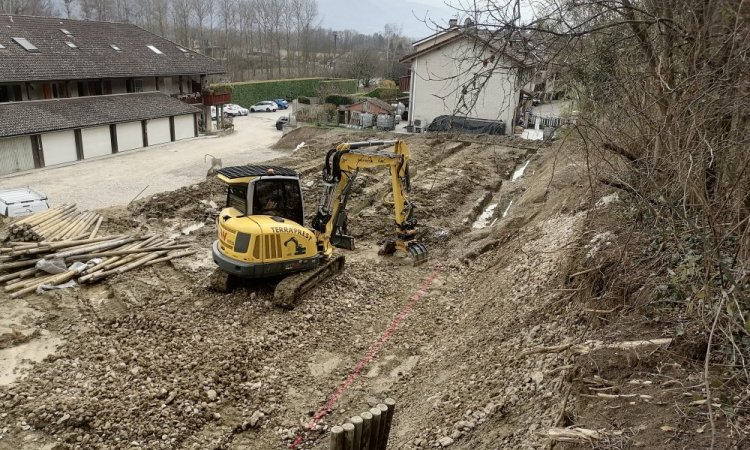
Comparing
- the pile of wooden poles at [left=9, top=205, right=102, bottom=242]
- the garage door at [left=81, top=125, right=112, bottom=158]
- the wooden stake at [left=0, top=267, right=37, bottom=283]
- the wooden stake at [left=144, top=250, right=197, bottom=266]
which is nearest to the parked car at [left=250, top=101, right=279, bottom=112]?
the garage door at [left=81, top=125, right=112, bottom=158]

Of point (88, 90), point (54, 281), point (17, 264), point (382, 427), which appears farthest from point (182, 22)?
point (382, 427)

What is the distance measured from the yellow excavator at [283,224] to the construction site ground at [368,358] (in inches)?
18.8

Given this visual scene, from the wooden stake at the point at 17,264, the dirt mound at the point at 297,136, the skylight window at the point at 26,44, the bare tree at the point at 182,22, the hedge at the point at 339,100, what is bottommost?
the wooden stake at the point at 17,264

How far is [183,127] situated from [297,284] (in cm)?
2766

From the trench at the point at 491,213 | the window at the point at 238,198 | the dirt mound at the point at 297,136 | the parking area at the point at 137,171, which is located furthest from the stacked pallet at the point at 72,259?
the dirt mound at the point at 297,136

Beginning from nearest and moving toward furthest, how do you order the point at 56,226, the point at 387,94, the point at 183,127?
the point at 56,226, the point at 183,127, the point at 387,94

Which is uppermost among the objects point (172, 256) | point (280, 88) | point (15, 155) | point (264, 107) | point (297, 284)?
point (280, 88)

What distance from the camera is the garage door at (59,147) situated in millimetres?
25891

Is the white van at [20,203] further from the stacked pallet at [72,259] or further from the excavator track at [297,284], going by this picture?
the excavator track at [297,284]

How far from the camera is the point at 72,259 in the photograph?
12.5 meters

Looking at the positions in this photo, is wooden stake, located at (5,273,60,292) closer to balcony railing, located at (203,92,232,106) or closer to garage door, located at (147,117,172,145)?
garage door, located at (147,117,172,145)

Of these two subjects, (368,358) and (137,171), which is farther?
(137,171)

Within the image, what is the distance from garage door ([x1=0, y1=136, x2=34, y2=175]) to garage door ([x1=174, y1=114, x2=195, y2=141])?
32.3 feet

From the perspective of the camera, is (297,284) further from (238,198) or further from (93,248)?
(93,248)
